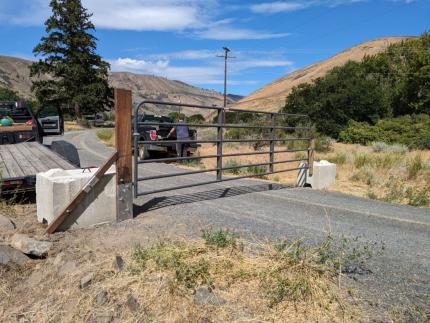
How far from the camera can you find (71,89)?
199 ft

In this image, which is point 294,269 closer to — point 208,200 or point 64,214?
point 64,214

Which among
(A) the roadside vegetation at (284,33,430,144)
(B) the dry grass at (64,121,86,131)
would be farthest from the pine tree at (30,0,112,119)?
(A) the roadside vegetation at (284,33,430,144)

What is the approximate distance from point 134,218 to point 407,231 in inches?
148

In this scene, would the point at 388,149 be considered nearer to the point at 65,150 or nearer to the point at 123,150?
the point at 65,150

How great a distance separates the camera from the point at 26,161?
22.9 feet

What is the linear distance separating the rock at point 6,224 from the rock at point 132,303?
97.8 inches

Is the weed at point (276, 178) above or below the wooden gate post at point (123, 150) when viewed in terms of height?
below

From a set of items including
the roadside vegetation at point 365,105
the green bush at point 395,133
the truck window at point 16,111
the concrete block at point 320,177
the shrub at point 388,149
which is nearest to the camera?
the concrete block at point 320,177

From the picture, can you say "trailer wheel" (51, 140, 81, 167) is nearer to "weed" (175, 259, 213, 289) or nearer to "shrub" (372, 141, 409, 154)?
"weed" (175, 259, 213, 289)

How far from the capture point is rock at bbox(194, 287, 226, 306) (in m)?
3.20

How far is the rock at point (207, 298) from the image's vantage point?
3199 millimetres

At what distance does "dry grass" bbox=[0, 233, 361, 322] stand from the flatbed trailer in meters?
2.19

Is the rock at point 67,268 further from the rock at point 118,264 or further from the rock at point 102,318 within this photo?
the rock at point 102,318

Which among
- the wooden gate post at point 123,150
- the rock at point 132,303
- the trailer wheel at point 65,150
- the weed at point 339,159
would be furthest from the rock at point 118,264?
the weed at point 339,159
